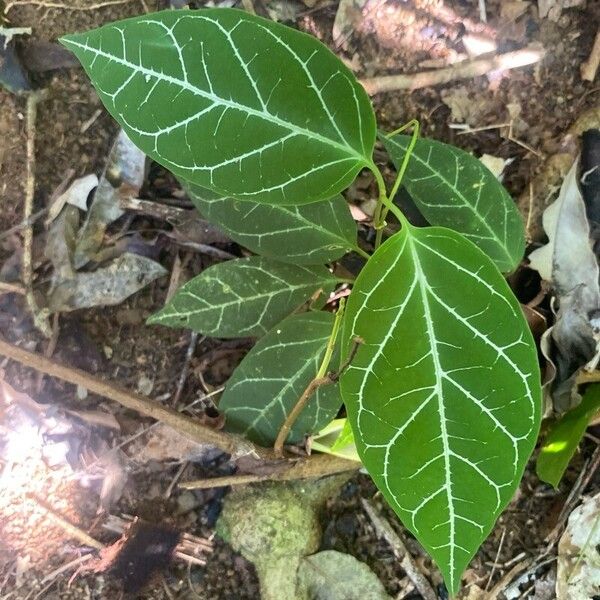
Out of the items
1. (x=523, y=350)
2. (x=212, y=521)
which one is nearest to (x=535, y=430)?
(x=523, y=350)

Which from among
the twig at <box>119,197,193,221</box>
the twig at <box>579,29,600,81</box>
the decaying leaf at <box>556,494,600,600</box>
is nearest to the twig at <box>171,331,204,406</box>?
the twig at <box>119,197,193,221</box>

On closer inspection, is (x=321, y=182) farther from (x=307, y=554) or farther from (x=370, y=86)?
(x=307, y=554)

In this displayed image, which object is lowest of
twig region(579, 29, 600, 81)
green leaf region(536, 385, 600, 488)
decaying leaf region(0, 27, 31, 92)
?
green leaf region(536, 385, 600, 488)

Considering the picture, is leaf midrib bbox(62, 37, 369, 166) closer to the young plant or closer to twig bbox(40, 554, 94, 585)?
the young plant

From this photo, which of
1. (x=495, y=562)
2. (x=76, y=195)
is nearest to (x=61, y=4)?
(x=76, y=195)

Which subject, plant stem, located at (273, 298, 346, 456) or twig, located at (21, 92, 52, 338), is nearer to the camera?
plant stem, located at (273, 298, 346, 456)
